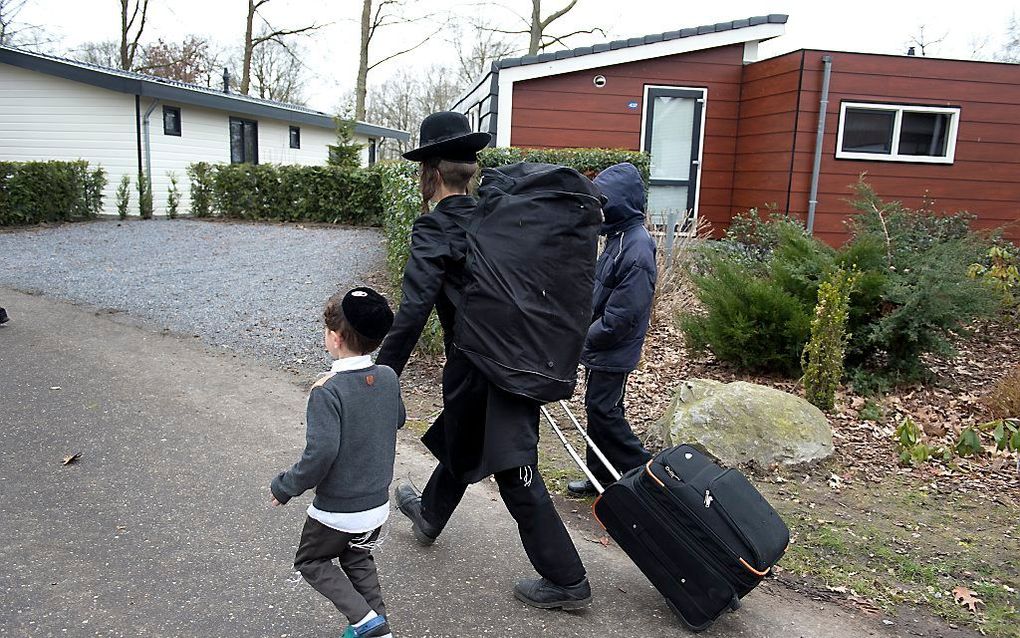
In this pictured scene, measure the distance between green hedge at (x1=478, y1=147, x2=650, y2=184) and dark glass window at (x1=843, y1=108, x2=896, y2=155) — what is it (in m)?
2.97

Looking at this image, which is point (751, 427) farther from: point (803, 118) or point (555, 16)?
point (555, 16)

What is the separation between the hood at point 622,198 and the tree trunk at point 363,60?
88.2 feet

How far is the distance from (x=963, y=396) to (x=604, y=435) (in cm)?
397

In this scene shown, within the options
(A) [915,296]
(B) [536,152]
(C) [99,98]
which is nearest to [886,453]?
(A) [915,296]

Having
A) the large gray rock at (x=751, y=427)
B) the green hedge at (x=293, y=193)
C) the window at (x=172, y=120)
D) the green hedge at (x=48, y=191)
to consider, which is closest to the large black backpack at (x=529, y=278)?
the large gray rock at (x=751, y=427)

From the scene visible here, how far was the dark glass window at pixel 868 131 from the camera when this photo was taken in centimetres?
1143

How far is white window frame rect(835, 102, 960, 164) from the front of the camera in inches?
444

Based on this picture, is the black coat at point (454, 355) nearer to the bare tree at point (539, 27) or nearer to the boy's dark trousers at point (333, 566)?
the boy's dark trousers at point (333, 566)

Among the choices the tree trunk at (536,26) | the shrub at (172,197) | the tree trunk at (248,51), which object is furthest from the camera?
the tree trunk at (248,51)

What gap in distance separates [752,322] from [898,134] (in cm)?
671

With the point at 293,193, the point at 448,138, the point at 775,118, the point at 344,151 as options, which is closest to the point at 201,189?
the point at 293,193

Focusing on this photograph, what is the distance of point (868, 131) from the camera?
11.5 meters

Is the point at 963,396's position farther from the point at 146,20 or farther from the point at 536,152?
the point at 146,20

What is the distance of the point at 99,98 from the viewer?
18.5m
